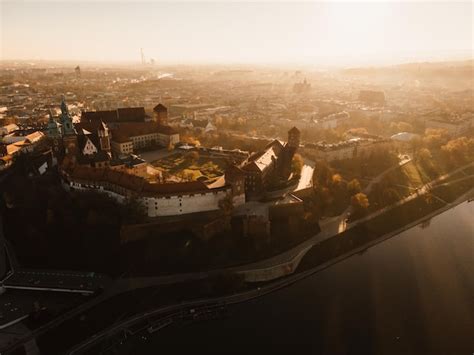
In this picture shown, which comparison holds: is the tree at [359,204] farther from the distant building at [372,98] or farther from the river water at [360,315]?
the distant building at [372,98]

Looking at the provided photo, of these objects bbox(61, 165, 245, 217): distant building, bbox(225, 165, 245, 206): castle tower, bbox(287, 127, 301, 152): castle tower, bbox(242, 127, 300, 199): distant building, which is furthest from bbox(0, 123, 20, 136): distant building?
bbox(287, 127, 301, 152): castle tower

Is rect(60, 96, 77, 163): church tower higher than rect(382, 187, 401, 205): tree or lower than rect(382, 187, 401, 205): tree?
higher


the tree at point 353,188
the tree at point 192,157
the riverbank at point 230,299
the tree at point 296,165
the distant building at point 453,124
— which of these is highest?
the tree at point 192,157

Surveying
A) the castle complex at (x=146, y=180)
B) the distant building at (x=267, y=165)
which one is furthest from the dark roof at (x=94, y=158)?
the distant building at (x=267, y=165)

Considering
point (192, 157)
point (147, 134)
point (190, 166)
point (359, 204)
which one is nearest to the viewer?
point (359, 204)

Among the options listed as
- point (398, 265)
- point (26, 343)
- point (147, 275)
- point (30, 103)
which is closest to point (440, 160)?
point (398, 265)

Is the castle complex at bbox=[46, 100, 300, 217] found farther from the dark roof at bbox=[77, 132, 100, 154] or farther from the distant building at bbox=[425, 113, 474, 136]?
the distant building at bbox=[425, 113, 474, 136]

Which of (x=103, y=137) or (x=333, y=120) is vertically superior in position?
(x=103, y=137)

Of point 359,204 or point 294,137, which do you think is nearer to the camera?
point 359,204

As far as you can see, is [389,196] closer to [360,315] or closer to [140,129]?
[360,315]

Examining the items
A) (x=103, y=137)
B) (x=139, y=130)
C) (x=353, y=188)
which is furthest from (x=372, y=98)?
(x=103, y=137)
